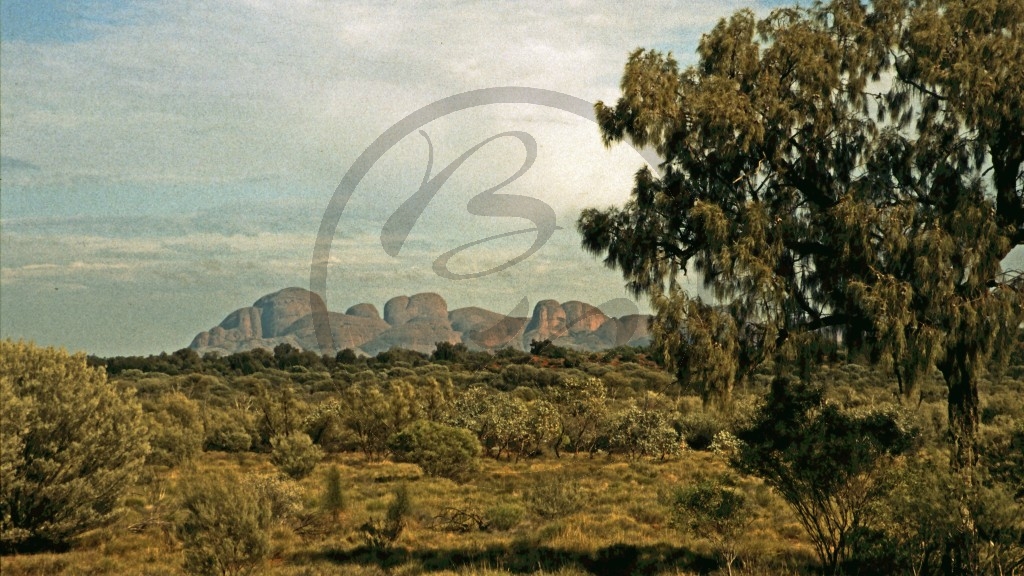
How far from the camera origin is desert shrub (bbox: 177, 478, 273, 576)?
44.0ft

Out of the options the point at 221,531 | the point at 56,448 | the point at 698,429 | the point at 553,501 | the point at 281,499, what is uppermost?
the point at 56,448

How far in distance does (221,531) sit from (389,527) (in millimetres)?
7602

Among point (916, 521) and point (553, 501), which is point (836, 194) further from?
point (553, 501)

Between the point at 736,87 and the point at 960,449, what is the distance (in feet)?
25.4

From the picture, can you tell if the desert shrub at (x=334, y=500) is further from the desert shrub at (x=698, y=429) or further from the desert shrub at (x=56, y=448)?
the desert shrub at (x=698, y=429)

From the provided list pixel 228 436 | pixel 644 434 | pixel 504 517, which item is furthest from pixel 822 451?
pixel 228 436

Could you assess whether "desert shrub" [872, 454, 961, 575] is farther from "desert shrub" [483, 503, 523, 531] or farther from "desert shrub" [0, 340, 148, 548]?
"desert shrub" [0, 340, 148, 548]

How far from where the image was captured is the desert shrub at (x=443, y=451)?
35.1 meters

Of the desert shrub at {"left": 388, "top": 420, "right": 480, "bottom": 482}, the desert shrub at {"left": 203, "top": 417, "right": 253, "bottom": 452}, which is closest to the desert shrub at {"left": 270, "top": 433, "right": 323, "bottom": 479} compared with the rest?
the desert shrub at {"left": 388, "top": 420, "right": 480, "bottom": 482}

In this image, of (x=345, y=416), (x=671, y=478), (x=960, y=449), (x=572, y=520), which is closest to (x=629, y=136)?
(x=960, y=449)

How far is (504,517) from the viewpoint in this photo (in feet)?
72.0

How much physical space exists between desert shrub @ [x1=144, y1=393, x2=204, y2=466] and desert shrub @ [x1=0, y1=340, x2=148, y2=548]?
55.8 feet

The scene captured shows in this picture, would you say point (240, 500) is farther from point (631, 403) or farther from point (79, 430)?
point (631, 403)

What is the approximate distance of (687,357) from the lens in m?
13.8
